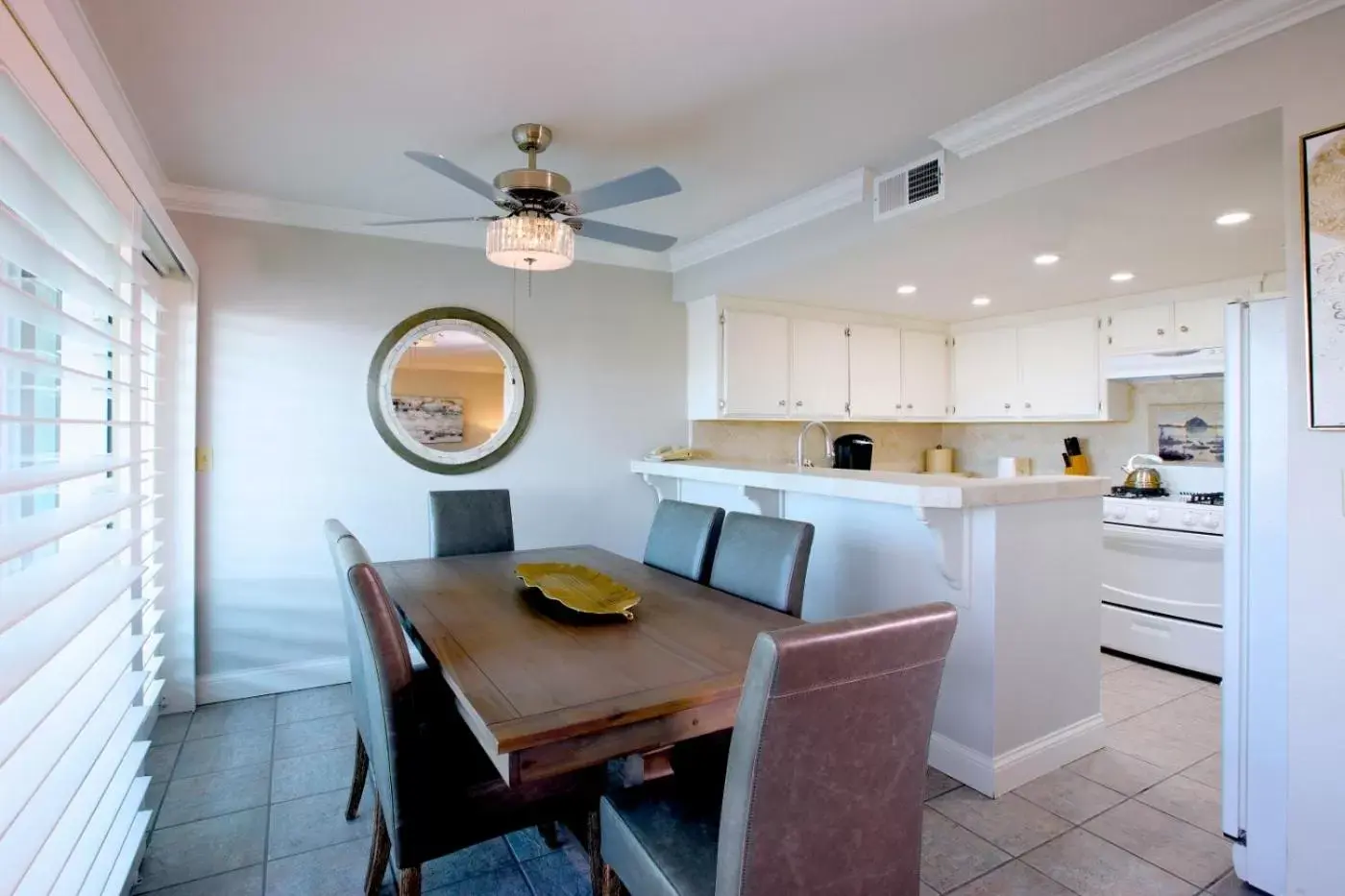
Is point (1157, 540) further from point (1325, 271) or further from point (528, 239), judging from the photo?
point (528, 239)

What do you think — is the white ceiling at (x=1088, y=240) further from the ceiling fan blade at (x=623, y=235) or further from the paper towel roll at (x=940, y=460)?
the paper towel roll at (x=940, y=460)

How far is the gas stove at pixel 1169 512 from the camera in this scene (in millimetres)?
3459

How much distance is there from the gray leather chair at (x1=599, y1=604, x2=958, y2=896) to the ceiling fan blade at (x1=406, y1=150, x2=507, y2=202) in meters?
1.69

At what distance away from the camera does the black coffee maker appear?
4.59 m

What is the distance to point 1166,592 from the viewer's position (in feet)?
11.8

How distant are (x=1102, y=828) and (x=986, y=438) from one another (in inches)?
146

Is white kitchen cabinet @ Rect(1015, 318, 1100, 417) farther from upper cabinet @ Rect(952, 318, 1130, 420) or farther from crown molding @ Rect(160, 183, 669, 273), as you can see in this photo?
crown molding @ Rect(160, 183, 669, 273)

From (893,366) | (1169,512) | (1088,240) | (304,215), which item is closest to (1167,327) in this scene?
(1169,512)

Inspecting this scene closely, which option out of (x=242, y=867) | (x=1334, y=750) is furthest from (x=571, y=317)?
(x=1334, y=750)

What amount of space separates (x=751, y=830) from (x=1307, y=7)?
2.28 meters

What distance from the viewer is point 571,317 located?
13.4ft

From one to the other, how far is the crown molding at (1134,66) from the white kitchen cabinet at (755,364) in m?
1.89

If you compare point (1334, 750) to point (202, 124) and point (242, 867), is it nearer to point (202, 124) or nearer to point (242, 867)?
point (242, 867)

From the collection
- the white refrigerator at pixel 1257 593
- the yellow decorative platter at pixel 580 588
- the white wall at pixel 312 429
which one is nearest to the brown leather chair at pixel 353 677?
the yellow decorative platter at pixel 580 588
